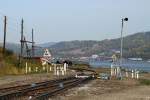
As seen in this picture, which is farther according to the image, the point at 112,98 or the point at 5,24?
the point at 5,24

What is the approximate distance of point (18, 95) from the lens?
2453 centimetres

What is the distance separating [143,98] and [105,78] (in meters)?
22.5

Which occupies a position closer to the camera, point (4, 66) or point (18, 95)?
point (18, 95)

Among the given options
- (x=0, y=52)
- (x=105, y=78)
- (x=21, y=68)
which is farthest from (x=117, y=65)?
(x=0, y=52)

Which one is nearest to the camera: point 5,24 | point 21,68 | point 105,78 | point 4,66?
point 105,78

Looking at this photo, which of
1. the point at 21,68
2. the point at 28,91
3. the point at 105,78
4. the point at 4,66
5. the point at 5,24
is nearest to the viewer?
the point at 28,91

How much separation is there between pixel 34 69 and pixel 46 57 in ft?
38.0

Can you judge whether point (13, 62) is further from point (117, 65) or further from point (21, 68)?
point (117, 65)

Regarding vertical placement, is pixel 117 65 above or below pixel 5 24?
below

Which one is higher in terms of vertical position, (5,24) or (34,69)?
(5,24)

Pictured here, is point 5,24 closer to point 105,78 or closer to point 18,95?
point 105,78

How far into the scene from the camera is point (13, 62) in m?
59.0

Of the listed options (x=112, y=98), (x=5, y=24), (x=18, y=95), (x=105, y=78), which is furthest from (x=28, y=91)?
(x=5, y=24)

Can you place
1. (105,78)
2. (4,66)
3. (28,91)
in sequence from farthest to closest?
1. (4,66)
2. (105,78)
3. (28,91)
